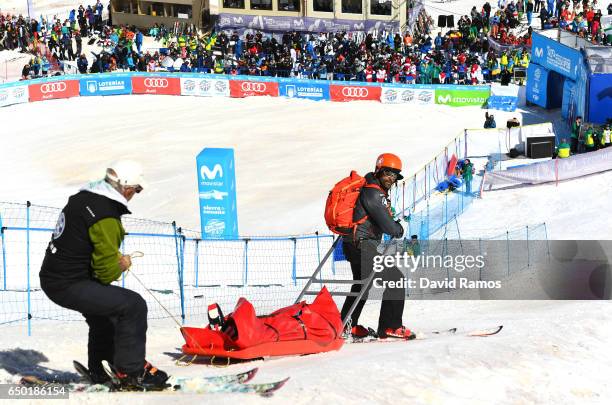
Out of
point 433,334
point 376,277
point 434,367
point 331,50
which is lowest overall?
point 433,334

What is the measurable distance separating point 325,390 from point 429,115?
84.0ft

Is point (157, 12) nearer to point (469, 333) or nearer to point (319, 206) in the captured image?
point (319, 206)

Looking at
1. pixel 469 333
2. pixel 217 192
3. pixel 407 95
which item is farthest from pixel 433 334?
pixel 407 95

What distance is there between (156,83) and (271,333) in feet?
98.1

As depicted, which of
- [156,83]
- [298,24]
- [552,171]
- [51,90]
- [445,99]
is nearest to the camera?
[552,171]

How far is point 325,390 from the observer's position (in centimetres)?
653

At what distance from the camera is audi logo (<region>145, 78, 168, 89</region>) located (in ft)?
120

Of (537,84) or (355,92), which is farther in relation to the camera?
(355,92)

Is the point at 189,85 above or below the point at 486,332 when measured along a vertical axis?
above

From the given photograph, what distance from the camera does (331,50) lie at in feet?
121

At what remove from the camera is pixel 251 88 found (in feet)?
117

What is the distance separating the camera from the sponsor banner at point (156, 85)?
36.4m

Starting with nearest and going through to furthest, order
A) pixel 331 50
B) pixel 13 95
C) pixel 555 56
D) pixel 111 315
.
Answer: pixel 111 315, pixel 555 56, pixel 13 95, pixel 331 50

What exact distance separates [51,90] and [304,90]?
965 centimetres
